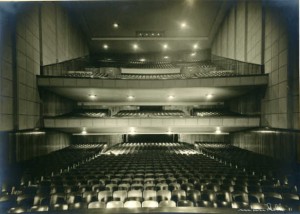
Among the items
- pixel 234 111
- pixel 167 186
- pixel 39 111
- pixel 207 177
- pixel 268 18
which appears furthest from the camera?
pixel 234 111

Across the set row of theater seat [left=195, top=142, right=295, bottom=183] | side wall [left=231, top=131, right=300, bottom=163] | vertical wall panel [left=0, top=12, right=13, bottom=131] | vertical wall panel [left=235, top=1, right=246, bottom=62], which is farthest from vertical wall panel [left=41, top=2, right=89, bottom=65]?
side wall [left=231, top=131, right=300, bottom=163]

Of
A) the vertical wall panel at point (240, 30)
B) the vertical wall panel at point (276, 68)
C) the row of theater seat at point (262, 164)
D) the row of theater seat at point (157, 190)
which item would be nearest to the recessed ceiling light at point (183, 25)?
the vertical wall panel at point (240, 30)

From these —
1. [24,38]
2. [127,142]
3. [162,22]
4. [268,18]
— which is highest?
[162,22]

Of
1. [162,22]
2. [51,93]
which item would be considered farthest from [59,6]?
[162,22]

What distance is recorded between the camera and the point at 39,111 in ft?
36.1

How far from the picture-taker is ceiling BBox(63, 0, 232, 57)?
14273 mm

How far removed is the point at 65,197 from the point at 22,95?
566 centimetres

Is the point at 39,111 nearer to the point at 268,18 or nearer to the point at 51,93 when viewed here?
the point at 51,93

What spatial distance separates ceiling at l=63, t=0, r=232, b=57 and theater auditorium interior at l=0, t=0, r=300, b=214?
4.5 inches

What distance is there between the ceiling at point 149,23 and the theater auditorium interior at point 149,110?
11 cm

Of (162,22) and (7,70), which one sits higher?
(162,22)

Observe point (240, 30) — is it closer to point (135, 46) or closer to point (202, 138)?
point (202, 138)

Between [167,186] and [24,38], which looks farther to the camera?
[24,38]

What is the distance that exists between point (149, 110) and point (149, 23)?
6.91m
